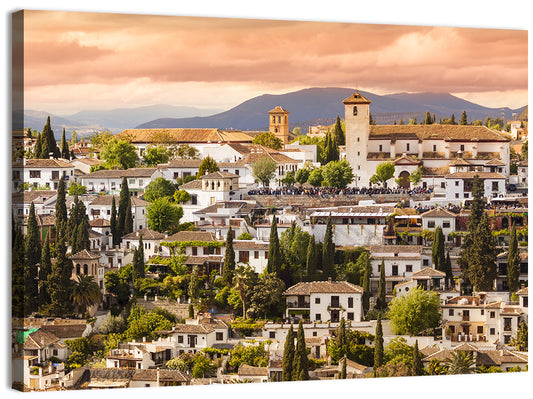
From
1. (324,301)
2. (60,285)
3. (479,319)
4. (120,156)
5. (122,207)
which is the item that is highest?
(120,156)

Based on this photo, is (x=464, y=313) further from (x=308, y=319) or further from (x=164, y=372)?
(x=164, y=372)

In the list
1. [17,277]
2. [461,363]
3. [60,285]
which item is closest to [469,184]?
[461,363]

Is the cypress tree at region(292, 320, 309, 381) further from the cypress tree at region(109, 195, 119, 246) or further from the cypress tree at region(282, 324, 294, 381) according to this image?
the cypress tree at region(109, 195, 119, 246)

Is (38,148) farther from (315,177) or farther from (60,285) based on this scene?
(315,177)

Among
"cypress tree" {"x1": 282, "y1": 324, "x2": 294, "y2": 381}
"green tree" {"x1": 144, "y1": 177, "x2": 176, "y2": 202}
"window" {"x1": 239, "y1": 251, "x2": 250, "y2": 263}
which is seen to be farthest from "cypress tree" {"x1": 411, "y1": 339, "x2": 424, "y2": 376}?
"green tree" {"x1": 144, "y1": 177, "x2": 176, "y2": 202}

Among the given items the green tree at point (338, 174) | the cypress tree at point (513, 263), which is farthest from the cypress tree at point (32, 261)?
the cypress tree at point (513, 263)

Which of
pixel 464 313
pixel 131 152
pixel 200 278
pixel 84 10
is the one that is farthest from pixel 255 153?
pixel 84 10
